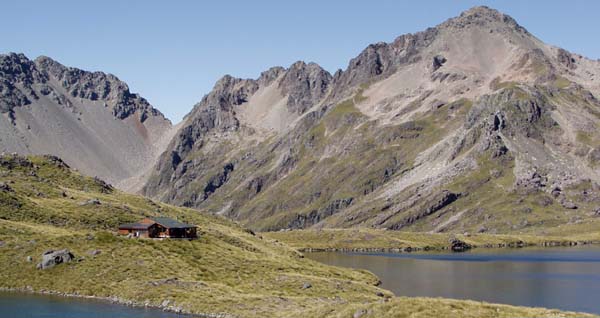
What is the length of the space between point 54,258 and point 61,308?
21578 millimetres

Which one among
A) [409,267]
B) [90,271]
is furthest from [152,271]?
[409,267]

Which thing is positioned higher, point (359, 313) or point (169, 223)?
point (169, 223)

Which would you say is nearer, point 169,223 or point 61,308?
point 61,308

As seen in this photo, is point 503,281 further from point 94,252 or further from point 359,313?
point 94,252

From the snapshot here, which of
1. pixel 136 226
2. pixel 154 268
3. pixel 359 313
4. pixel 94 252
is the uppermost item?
pixel 136 226

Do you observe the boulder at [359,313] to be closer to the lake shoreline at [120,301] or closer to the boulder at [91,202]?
the lake shoreline at [120,301]

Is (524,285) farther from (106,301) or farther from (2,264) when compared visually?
(2,264)

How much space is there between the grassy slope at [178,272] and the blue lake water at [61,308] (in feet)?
14.0

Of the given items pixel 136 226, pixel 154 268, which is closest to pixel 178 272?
pixel 154 268

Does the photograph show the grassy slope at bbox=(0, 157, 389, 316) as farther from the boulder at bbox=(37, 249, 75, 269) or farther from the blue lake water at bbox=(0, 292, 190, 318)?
the blue lake water at bbox=(0, 292, 190, 318)

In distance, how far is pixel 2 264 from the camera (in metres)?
112

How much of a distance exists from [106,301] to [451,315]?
54.0 metres

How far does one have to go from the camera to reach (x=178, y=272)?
367 feet

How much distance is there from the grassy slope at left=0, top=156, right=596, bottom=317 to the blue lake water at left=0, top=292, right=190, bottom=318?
4269 millimetres
